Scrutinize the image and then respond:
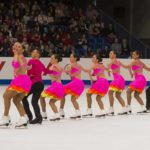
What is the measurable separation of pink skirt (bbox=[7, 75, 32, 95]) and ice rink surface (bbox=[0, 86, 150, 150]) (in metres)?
0.67

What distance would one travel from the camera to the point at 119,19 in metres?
28.4

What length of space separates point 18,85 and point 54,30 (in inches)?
545

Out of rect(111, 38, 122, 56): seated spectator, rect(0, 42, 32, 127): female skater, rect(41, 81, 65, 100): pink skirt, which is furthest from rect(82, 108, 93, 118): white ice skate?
rect(111, 38, 122, 56): seated spectator

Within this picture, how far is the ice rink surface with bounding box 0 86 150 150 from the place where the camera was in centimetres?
751

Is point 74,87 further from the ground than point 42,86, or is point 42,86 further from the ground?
point 42,86

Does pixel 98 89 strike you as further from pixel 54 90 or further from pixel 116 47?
pixel 116 47

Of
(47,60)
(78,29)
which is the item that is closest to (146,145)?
(47,60)

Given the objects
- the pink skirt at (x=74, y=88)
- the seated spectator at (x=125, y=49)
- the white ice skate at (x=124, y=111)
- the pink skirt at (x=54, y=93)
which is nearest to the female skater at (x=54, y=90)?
the pink skirt at (x=54, y=93)

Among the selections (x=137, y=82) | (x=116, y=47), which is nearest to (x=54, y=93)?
(x=137, y=82)

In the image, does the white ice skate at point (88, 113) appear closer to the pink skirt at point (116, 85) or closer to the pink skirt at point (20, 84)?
the pink skirt at point (116, 85)

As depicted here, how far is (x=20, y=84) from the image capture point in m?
8.95

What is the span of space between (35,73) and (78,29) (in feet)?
→ 46.2

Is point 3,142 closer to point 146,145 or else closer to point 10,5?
point 146,145

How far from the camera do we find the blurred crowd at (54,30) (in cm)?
2127
